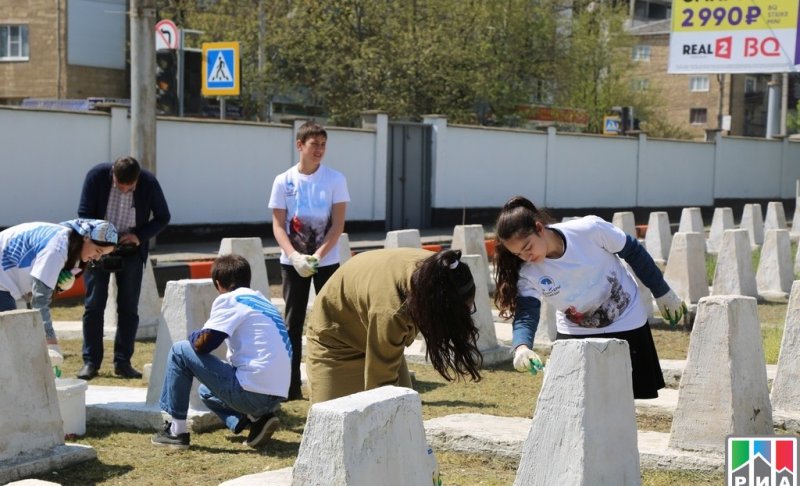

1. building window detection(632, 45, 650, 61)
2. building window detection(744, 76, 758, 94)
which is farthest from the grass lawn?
building window detection(632, 45, 650, 61)

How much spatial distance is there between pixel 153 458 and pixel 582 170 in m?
24.3

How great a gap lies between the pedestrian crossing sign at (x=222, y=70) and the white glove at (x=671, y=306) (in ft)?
47.7

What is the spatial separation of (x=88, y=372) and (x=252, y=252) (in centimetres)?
240

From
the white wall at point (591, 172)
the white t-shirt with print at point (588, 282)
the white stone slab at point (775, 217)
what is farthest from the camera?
the white wall at point (591, 172)

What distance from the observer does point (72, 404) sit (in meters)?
6.69

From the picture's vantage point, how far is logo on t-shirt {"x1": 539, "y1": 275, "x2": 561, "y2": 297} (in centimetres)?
529

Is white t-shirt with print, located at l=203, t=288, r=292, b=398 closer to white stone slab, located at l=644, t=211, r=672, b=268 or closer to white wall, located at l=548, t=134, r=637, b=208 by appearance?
white stone slab, located at l=644, t=211, r=672, b=268

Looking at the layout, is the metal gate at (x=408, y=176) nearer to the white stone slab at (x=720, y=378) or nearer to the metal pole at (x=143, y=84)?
the metal pole at (x=143, y=84)

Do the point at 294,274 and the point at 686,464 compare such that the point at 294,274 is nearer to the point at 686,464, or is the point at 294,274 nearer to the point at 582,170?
the point at 686,464

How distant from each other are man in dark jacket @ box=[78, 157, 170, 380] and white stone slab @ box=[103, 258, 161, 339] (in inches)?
80.4

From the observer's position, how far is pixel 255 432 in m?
6.38

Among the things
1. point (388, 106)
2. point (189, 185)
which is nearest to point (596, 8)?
point (388, 106)

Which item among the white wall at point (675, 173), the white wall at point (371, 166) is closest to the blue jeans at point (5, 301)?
the white wall at point (371, 166)

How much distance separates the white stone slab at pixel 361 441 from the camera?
12.0ft
